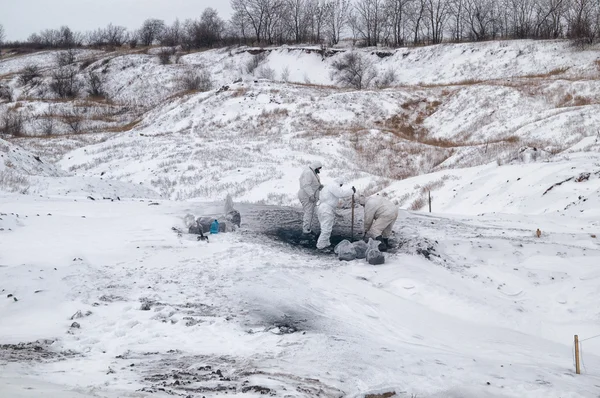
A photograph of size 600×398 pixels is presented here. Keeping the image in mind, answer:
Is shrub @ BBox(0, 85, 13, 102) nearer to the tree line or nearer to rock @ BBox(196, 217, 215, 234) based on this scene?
the tree line

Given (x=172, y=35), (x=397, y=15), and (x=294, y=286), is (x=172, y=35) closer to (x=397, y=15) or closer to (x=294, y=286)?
(x=397, y=15)

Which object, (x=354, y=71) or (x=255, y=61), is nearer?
(x=354, y=71)

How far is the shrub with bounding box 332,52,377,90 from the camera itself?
156 feet

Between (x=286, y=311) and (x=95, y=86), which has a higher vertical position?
(x=95, y=86)

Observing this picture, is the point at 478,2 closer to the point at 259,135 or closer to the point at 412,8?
the point at 412,8

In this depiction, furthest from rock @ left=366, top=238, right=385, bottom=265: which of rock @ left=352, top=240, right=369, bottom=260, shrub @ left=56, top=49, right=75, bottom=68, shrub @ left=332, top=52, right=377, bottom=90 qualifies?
shrub @ left=56, top=49, right=75, bottom=68

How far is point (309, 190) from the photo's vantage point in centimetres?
1120

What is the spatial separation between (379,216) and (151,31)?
75344 millimetres

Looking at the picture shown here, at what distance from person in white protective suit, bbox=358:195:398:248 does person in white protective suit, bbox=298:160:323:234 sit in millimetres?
1347

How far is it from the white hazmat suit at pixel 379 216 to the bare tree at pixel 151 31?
239 ft

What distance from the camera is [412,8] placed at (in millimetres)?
64312

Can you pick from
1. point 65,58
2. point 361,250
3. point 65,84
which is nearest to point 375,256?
point 361,250

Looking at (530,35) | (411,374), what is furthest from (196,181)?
(530,35)

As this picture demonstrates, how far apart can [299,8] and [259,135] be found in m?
44.0
